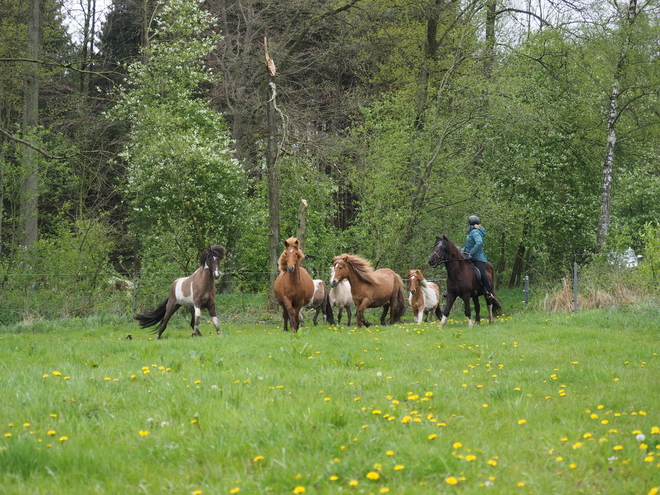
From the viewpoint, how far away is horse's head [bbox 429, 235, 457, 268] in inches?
618

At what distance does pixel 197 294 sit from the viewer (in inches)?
611

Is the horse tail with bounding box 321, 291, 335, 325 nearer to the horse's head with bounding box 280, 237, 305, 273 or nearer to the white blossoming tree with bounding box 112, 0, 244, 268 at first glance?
the horse's head with bounding box 280, 237, 305, 273

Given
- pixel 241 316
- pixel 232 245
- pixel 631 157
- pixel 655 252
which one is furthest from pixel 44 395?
pixel 631 157

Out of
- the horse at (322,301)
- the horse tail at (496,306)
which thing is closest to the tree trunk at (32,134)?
the horse at (322,301)

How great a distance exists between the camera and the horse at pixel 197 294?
50.1 ft

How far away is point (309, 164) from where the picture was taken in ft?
75.2

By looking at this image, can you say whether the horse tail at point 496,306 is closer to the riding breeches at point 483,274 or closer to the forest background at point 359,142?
the riding breeches at point 483,274

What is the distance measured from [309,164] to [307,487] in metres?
19.0

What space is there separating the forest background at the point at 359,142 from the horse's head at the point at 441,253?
23.1ft

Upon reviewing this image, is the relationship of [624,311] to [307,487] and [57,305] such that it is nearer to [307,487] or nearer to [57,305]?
Answer: [307,487]

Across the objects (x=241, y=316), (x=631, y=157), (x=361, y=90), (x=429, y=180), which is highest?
(x=361, y=90)

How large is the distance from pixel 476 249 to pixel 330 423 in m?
11.2

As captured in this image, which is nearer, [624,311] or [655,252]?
[624,311]

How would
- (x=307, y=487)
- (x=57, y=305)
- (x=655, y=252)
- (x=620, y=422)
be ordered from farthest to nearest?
(x=57, y=305)
(x=655, y=252)
(x=620, y=422)
(x=307, y=487)
